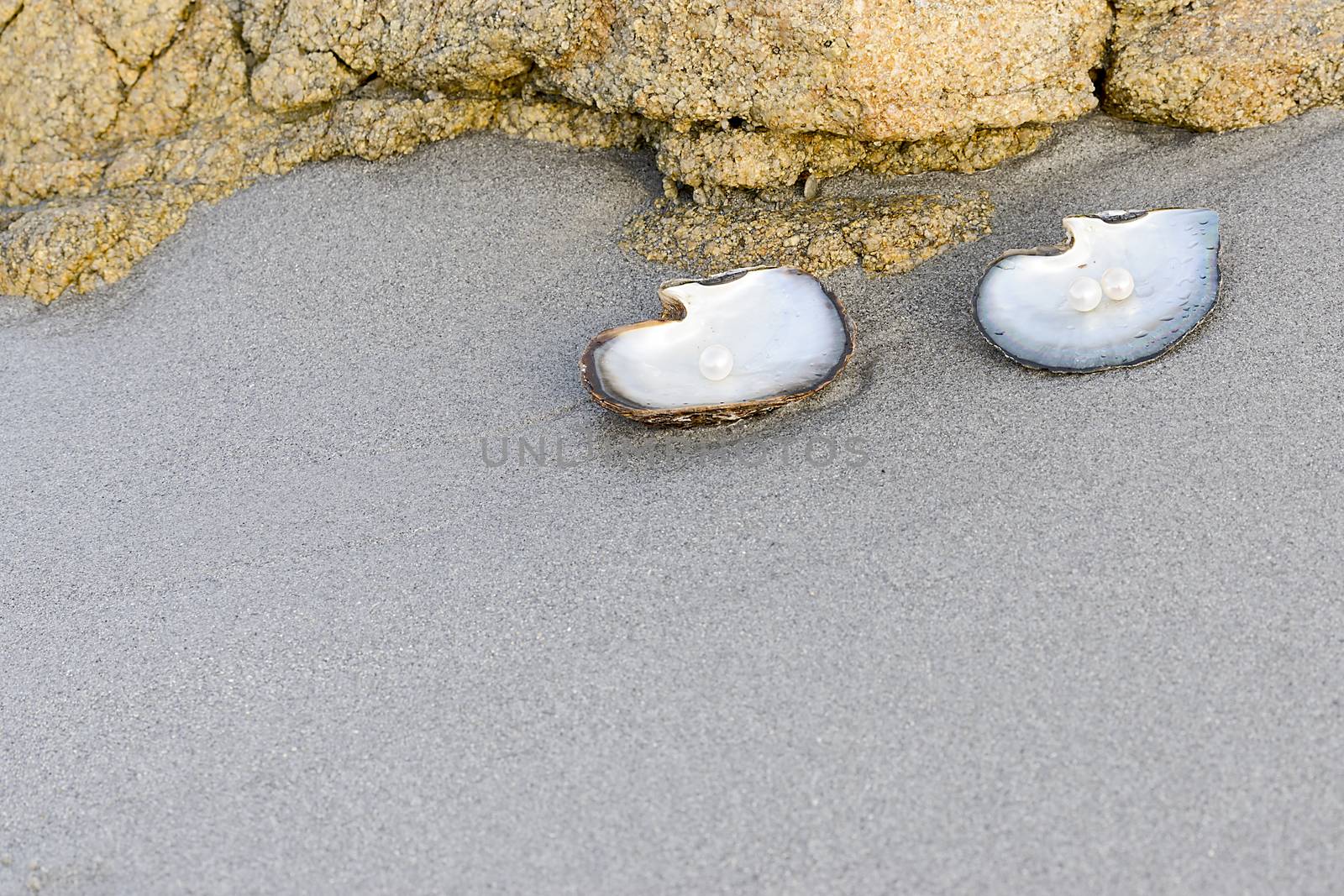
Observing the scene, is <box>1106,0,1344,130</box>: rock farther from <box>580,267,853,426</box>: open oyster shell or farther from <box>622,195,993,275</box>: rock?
<box>580,267,853,426</box>: open oyster shell

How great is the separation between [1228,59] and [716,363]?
169 cm

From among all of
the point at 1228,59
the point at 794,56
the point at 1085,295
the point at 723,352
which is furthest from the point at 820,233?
the point at 1228,59

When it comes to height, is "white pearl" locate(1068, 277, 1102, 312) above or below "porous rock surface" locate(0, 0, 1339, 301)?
below

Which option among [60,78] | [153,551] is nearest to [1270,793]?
[153,551]

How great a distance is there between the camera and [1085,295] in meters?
2.66

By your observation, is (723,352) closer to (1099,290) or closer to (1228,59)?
(1099,290)

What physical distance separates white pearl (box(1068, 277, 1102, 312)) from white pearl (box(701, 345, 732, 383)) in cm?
84

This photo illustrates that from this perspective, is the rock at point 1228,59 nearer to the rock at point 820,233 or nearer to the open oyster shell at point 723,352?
the rock at point 820,233

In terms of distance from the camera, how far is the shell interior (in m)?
2.68

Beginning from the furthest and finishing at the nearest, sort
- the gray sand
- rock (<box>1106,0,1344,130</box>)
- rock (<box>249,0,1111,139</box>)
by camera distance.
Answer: rock (<box>1106,0,1344,130</box>) < rock (<box>249,0,1111,139</box>) < the gray sand

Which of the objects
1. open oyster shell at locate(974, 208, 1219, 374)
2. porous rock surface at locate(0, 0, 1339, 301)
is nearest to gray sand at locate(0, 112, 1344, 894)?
open oyster shell at locate(974, 208, 1219, 374)

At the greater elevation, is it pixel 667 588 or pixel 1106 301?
pixel 1106 301

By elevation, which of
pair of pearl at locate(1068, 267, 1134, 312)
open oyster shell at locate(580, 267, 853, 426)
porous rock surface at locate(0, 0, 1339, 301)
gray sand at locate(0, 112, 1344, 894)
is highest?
porous rock surface at locate(0, 0, 1339, 301)

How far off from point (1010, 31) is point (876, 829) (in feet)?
6.97
